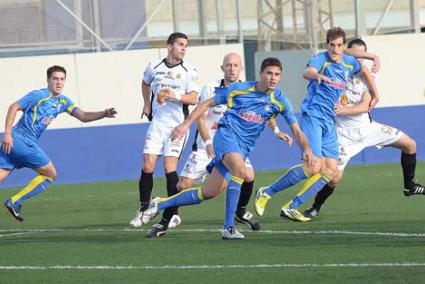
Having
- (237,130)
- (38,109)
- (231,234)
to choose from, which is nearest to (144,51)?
(38,109)

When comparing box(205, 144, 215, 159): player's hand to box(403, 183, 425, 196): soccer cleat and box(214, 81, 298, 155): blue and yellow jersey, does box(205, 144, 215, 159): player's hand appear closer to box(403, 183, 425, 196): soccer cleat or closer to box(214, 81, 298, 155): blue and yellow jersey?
box(214, 81, 298, 155): blue and yellow jersey

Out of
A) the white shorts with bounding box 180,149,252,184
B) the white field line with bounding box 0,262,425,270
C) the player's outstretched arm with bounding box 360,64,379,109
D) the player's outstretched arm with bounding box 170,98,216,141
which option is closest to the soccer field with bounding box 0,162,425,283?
the white field line with bounding box 0,262,425,270

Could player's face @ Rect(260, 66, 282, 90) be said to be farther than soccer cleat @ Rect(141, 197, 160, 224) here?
No

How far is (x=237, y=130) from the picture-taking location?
1206 centimetres

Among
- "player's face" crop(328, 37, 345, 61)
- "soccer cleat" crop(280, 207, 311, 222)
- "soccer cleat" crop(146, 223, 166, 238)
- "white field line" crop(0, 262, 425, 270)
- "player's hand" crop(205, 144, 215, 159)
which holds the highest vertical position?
"player's face" crop(328, 37, 345, 61)

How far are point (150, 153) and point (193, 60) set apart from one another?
401 inches

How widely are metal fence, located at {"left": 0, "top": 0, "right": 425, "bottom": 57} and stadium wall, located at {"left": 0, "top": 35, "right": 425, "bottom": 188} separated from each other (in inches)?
11.4

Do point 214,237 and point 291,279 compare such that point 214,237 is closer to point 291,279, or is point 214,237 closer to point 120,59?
point 291,279

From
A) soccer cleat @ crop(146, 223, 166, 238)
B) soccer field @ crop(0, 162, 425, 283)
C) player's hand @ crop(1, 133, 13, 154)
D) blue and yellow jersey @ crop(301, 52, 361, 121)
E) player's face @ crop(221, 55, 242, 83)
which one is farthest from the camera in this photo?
player's hand @ crop(1, 133, 13, 154)

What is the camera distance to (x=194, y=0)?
78.2 feet

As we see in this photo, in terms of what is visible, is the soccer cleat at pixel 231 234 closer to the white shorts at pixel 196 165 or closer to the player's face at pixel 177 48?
the white shorts at pixel 196 165

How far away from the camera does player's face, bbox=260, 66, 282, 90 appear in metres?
11.8

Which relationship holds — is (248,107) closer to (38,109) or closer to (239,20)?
(38,109)

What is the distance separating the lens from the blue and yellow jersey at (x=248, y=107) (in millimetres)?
11984
